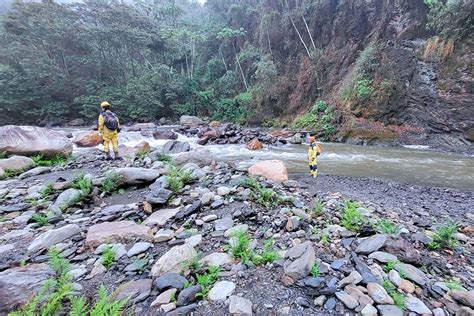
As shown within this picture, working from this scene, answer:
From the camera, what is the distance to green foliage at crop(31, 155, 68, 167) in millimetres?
7088

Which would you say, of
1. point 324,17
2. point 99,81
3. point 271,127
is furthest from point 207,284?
point 99,81

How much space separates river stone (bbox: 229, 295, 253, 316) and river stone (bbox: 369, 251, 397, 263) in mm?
1431

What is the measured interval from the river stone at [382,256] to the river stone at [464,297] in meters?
0.48

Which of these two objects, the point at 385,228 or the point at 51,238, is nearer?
the point at 51,238

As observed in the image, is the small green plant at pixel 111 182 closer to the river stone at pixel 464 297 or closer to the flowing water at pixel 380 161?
the flowing water at pixel 380 161

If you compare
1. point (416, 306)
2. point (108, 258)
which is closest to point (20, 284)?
point (108, 258)

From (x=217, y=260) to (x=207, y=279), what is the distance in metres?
0.30

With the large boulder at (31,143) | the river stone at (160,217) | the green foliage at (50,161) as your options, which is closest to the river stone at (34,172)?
the green foliage at (50,161)

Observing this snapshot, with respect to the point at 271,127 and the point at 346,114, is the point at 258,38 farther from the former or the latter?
the point at 346,114

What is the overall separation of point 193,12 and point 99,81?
28.4 m

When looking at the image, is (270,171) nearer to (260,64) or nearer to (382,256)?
(382,256)

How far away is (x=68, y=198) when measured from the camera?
3953 mm

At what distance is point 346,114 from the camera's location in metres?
16.3

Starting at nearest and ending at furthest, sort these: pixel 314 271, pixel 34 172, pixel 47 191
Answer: pixel 314 271 < pixel 47 191 < pixel 34 172
